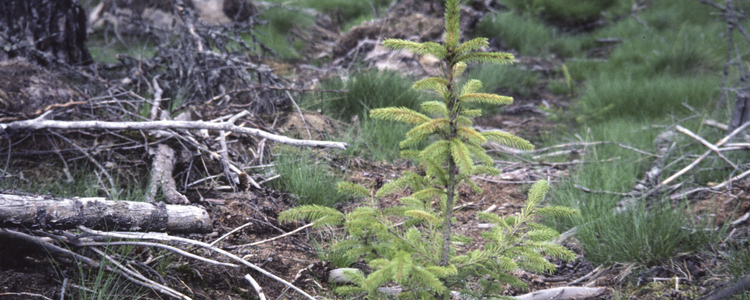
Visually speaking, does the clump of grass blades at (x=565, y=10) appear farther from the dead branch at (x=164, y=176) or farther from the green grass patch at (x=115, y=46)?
the dead branch at (x=164, y=176)

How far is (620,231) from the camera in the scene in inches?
102

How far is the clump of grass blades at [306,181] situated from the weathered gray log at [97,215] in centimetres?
69

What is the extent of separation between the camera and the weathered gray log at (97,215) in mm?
1837

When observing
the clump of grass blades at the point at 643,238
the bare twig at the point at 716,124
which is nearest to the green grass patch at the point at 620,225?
the clump of grass blades at the point at 643,238

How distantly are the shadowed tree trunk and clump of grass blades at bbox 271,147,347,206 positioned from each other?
2419mm

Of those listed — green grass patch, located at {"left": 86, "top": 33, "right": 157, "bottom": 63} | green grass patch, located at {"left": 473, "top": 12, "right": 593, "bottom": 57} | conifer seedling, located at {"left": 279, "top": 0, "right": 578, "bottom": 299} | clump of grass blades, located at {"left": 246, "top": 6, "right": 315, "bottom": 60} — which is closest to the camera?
conifer seedling, located at {"left": 279, "top": 0, "right": 578, "bottom": 299}

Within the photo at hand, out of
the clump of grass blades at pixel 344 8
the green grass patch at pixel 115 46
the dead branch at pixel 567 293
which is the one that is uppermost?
the dead branch at pixel 567 293

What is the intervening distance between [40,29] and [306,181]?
9.73 feet

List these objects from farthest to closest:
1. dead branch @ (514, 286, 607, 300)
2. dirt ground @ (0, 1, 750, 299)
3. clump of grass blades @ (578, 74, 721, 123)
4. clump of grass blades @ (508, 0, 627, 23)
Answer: clump of grass blades @ (508, 0, 627, 23) → clump of grass blades @ (578, 74, 721, 123) → dead branch @ (514, 286, 607, 300) → dirt ground @ (0, 1, 750, 299)

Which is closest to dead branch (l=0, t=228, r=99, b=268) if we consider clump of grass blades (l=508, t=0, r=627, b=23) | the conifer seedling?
the conifer seedling

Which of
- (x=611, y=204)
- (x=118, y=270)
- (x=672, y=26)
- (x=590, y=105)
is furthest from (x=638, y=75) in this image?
(x=118, y=270)

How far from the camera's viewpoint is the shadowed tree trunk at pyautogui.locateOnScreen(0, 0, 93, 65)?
388cm

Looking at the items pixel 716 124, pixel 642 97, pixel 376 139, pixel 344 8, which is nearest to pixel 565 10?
pixel 642 97

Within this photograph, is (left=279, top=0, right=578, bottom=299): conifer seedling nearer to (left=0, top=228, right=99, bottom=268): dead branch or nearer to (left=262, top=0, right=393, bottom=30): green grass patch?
(left=0, top=228, right=99, bottom=268): dead branch
